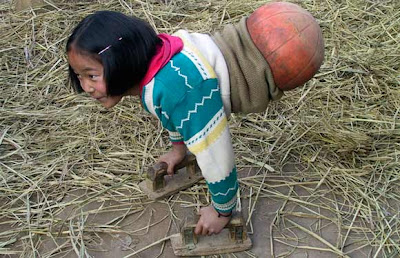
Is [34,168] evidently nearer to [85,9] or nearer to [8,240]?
[8,240]

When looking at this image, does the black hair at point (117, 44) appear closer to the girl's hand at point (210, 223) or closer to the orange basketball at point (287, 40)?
the orange basketball at point (287, 40)

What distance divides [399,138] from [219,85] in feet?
4.47

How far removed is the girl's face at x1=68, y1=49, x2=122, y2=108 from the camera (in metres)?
2.03

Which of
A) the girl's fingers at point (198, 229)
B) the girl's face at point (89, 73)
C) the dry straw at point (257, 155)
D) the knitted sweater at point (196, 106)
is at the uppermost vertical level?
the girl's face at point (89, 73)

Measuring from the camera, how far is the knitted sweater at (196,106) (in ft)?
6.73

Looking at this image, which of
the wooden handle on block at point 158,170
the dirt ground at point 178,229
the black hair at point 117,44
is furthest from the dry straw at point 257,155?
the black hair at point 117,44

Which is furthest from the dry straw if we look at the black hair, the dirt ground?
the black hair

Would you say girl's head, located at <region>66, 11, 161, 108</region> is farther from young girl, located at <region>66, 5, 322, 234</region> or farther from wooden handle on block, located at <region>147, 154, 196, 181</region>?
wooden handle on block, located at <region>147, 154, 196, 181</region>

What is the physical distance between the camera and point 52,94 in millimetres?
3621

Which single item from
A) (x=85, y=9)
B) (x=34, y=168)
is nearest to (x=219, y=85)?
(x=34, y=168)

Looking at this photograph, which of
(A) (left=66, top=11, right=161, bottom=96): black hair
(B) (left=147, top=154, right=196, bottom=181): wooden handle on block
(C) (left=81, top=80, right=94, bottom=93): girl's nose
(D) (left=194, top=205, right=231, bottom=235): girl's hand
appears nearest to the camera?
Result: (A) (left=66, top=11, right=161, bottom=96): black hair

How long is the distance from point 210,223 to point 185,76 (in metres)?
0.72

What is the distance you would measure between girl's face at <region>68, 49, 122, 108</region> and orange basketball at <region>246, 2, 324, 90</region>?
658 millimetres

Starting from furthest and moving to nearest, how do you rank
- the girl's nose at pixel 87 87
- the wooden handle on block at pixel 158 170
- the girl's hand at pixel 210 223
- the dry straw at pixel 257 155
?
the wooden handle on block at pixel 158 170
the dry straw at pixel 257 155
the girl's hand at pixel 210 223
the girl's nose at pixel 87 87
